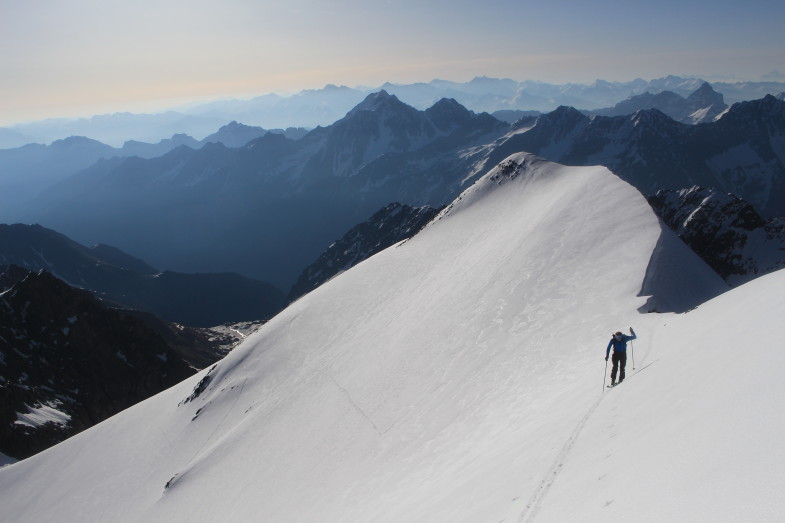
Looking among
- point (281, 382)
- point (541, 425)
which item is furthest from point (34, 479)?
point (541, 425)

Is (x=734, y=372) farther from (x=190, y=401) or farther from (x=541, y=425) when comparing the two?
(x=190, y=401)

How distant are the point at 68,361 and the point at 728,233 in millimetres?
158496

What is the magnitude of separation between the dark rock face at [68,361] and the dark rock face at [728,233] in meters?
131

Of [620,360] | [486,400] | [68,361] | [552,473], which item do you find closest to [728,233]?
[486,400]

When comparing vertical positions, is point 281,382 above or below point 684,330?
above

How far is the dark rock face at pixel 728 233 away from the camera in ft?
361

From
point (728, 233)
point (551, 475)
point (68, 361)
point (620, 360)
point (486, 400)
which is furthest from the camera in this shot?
point (728, 233)

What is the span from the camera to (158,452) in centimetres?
4803

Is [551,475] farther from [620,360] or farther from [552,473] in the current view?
[620,360]

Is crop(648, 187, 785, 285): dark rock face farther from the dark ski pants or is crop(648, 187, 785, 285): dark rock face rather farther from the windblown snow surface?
the dark ski pants

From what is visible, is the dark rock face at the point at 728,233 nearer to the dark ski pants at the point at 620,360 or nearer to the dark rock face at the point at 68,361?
the dark ski pants at the point at 620,360

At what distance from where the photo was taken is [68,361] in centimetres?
10388

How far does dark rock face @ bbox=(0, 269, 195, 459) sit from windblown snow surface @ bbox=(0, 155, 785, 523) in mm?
27858

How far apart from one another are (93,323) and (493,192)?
100415 mm
